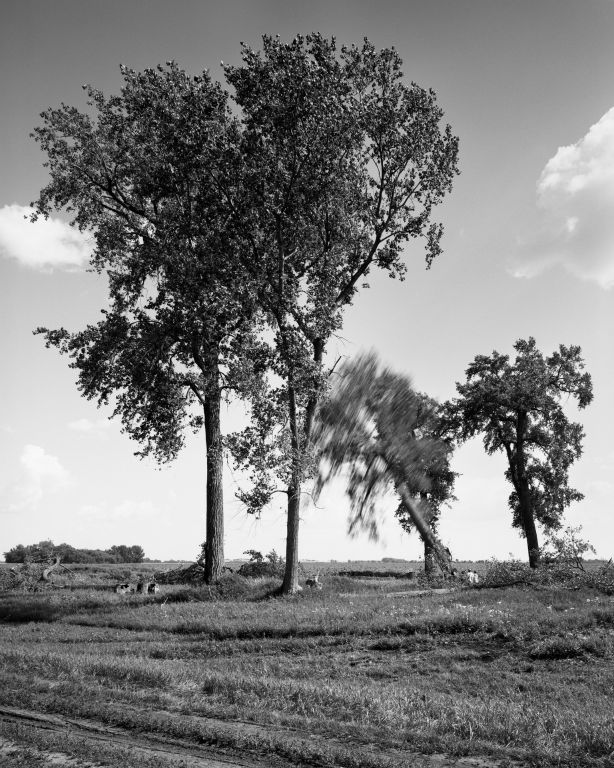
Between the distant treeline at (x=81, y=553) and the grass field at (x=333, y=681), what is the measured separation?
137ft

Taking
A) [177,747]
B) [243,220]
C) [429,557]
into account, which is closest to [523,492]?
[429,557]

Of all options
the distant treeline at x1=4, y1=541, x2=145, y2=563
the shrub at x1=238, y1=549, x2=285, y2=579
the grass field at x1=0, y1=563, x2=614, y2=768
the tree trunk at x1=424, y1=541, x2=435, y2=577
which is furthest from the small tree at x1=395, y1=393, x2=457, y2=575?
the distant treeline at x1=4, y1=541, x2=145, y2=563

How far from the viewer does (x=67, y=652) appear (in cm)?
1412

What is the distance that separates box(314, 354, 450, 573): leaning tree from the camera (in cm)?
3372

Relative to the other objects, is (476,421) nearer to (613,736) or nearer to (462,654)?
(462,654)

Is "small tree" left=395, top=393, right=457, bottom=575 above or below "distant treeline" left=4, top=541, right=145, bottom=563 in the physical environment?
above

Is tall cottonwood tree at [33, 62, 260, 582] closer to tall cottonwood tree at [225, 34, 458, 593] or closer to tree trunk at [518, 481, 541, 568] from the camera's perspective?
tall cottonwood tree at [225, 34, 458, 593]

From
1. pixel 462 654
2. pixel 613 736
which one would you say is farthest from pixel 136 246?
pixel 613 736

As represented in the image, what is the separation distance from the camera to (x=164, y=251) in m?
26.4

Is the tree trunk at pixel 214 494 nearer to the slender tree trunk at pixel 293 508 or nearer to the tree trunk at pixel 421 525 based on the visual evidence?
the slender tree trunk at pixel 293 508

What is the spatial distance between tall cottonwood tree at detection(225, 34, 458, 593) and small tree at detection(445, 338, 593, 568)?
15.8 m

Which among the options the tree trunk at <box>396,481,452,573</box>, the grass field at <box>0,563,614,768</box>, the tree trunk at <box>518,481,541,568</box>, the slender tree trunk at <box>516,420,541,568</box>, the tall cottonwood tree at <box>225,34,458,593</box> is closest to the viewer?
the grass field at <box>0,563,614,768</box>

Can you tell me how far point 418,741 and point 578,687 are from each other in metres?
4.19

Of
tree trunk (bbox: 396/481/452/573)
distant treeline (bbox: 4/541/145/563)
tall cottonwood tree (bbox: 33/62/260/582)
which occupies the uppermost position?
tall cottonwood tree (bbox: 33/62/260/582)
